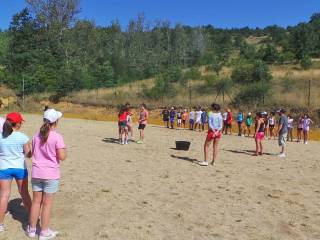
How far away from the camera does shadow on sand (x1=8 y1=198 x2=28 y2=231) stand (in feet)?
22.3

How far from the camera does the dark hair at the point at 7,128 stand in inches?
233

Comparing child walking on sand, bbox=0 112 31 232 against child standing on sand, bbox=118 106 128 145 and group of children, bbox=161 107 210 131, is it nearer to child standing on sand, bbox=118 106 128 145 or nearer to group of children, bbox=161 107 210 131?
child standing on sand, bbox=118 106 128 145

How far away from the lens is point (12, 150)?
5.96 metres

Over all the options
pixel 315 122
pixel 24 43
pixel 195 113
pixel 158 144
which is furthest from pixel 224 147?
A: pixel 24 43

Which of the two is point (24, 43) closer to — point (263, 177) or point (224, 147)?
point (224, 147)

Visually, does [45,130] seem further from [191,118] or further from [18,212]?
[191,118]

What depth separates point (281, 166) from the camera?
492 inches

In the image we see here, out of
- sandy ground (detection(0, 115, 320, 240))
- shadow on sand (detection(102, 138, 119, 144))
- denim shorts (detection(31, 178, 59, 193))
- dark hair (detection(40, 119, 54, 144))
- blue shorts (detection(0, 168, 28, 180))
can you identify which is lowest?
sandy ground (detection(0, 115, 320, 240))

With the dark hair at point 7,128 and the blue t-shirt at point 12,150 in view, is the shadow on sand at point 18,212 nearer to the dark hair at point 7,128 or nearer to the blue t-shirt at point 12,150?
the blue t-shirt at point 12,150

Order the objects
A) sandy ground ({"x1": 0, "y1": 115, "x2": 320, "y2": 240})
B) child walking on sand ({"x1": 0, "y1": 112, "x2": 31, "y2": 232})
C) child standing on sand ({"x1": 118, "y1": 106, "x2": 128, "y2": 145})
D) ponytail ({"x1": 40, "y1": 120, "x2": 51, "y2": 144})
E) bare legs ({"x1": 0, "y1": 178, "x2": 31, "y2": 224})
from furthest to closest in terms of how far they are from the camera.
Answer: child standing on sand ({"x1": 118, "y1": 106, "x2": 128, "y2": 145}) < sandy ground ({"x1": 0, "y1": 115, "x2": 320, "y2": 240}) < bare legs ({"x1": 0, "y1": 178, "x2": 31, "y2": 224}) < child walking on sand ({"x1": 0, "y1": 112, "x2": 31, "y2": 232}) < ponytail ({"x1": 40, "y1": 120, "x2": 51, "y2": 144})

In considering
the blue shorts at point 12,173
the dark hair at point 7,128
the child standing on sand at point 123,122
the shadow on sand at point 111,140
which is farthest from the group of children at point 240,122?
the dark hair at point 7,128

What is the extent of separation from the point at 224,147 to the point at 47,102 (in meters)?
33.3

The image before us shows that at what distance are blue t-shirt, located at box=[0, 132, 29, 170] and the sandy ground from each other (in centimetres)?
100

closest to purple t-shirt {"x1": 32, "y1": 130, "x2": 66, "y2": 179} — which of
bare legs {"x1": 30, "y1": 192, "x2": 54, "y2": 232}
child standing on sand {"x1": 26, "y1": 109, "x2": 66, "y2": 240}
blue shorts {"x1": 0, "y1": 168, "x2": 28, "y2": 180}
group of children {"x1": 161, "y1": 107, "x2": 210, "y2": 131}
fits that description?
child standing on sand {"x1": 26, "y1": 109, "x2": 66, "y2": 240}
